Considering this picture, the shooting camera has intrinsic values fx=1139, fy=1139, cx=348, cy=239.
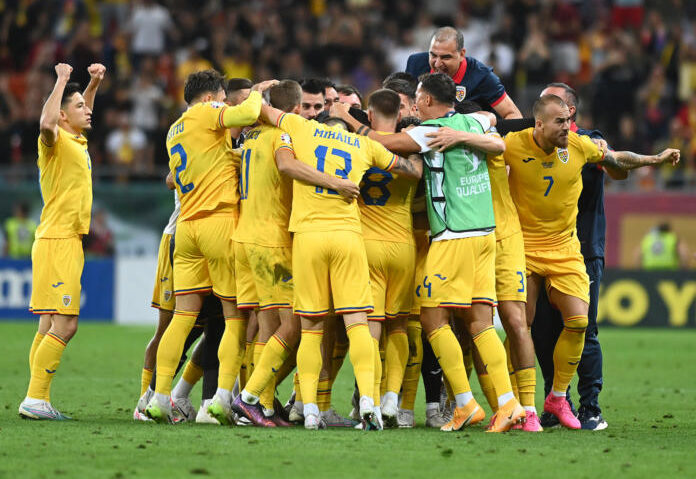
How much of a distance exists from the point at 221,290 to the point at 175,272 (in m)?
0.45

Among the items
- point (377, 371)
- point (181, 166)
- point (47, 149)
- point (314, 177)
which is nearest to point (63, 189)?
point (47, 149)

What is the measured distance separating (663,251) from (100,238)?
10.1 metres

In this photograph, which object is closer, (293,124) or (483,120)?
(293,124)

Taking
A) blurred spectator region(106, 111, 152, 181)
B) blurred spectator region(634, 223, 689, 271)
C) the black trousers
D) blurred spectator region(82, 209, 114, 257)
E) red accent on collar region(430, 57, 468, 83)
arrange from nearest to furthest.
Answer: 1. the black trousers
2. red accent on collar region(430, 57, 468, 83)
3. blurred spectator region(634, 223, 689, 271)
4. blurred spectator region(82, 209, 114, 257)
5. blurred spectator region(106, 111, 152, 181)

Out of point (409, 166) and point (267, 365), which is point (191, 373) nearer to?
point (267, 365)

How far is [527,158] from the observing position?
9.03m

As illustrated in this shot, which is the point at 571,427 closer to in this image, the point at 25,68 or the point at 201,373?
the point at 201,373

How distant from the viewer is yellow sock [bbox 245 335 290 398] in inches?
338

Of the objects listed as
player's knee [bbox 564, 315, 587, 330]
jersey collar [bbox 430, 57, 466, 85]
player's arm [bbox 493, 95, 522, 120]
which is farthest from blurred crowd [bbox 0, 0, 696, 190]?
player's knee [bbox 564, 315, 587, 330]

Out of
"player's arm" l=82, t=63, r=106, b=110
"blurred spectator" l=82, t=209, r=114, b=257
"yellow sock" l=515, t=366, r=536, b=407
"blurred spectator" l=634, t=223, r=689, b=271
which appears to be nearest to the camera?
"yellow sock" l=515, t=366, r=536, b=407

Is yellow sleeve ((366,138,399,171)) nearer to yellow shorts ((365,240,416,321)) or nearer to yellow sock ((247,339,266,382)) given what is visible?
yellow shorts ((365,240,416,321))

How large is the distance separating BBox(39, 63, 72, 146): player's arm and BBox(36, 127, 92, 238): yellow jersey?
6.3 inches

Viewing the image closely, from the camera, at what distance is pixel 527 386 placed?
877cm

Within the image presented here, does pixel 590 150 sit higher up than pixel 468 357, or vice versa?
pixel 590 150
